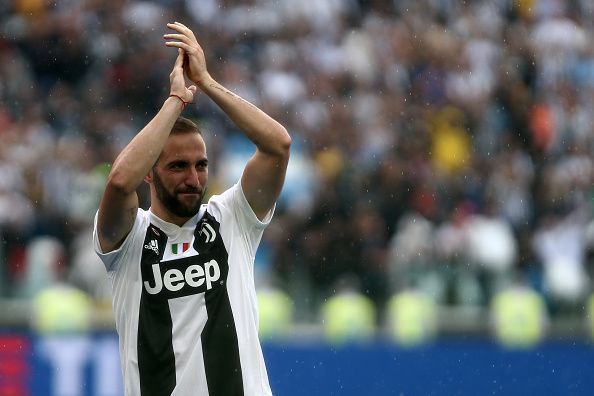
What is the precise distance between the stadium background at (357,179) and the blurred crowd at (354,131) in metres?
0.02

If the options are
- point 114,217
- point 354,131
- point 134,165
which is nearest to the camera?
point 134,165

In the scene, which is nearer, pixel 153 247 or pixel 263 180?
pixel 153 247

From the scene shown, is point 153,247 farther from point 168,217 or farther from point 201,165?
point 201,165

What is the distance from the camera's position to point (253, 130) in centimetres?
463

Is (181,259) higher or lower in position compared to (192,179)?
lower

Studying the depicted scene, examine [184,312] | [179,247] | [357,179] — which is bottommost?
[184,312]

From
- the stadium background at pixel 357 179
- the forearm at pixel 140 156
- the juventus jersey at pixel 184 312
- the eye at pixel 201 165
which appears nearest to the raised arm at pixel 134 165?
the forearm at pixel 140 156

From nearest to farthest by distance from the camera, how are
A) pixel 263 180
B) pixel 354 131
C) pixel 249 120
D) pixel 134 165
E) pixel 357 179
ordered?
pixel 134 165 < pixel 249 120 < pixel 263 180 < pixel 357 179 < pixel 354 131

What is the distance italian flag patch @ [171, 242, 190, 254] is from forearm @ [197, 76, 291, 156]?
1.58ft

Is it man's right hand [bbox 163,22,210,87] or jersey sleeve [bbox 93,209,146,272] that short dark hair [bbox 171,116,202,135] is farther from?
jersey sleeve [bbox 93,209,146,272]

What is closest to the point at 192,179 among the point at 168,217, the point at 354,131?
the point at 168,217

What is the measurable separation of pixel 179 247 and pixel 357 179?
22.2 feet

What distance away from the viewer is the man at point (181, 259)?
14.8 feet

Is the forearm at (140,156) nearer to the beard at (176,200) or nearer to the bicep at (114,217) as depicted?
the bicep at (114,217)
